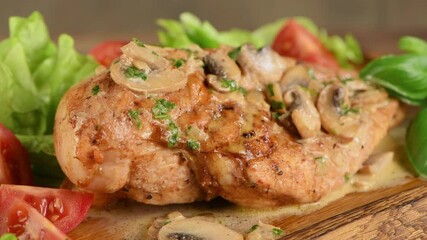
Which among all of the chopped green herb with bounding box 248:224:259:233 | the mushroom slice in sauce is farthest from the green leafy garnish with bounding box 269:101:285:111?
the chopped green herb with bounding box 248:224:259:233

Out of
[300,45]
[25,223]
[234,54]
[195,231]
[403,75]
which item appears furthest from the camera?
[300,45]

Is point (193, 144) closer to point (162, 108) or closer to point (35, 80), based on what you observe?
point (162, 108)

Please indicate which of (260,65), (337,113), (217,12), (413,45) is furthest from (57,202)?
(217,12)

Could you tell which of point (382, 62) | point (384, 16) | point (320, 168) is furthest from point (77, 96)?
point (384, 16)

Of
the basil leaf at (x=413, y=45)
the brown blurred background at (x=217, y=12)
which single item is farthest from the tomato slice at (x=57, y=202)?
the brown blurred background at (x=217, y=12)

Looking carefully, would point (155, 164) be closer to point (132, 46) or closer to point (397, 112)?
point (132, 46)

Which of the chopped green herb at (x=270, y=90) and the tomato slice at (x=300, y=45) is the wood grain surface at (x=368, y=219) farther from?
the tomato slice at (x=300, y=45)
